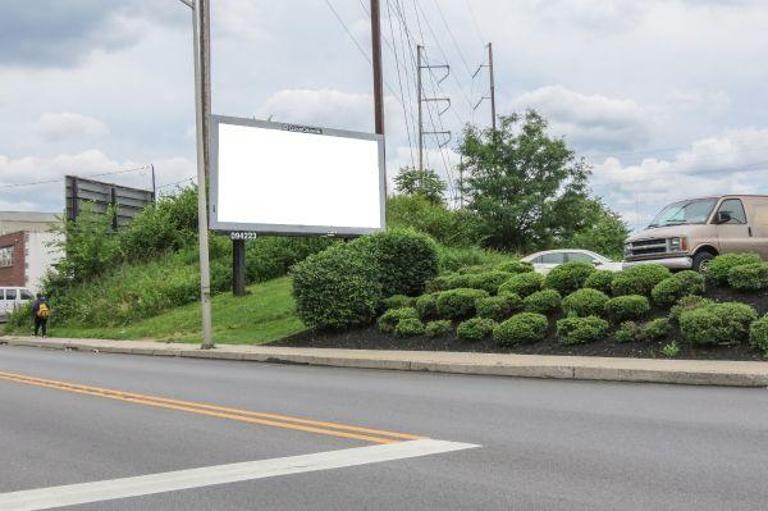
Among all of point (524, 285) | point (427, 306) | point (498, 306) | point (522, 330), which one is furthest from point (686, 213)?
point (427, 306)

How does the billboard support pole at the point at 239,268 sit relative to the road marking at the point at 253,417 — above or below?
above

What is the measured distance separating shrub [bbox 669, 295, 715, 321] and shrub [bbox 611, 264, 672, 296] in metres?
1.08

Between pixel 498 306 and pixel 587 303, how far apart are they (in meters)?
1.99

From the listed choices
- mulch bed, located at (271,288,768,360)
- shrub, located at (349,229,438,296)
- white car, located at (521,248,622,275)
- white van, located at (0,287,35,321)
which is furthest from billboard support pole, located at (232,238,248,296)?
white van, located at (0,287,35,321)

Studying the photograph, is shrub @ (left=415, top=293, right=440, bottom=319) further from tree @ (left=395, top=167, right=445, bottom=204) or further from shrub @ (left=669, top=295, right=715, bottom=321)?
tree @ (left=395, top=167, right=445, bottom=204)

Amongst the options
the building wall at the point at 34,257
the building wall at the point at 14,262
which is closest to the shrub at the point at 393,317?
the building wall at the point at 34,257

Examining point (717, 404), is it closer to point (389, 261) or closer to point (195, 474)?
point (195, 474)

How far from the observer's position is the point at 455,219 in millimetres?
33156

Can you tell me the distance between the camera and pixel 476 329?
15609mm

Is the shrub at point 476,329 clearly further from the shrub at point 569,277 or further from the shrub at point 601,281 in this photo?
the shrub at point 601,281

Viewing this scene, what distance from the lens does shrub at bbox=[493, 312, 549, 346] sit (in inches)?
576

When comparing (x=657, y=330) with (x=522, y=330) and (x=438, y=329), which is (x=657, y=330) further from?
(x=438, y=329)

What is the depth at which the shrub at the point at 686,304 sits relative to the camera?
1334cm

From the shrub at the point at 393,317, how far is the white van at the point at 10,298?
29.2 meters
